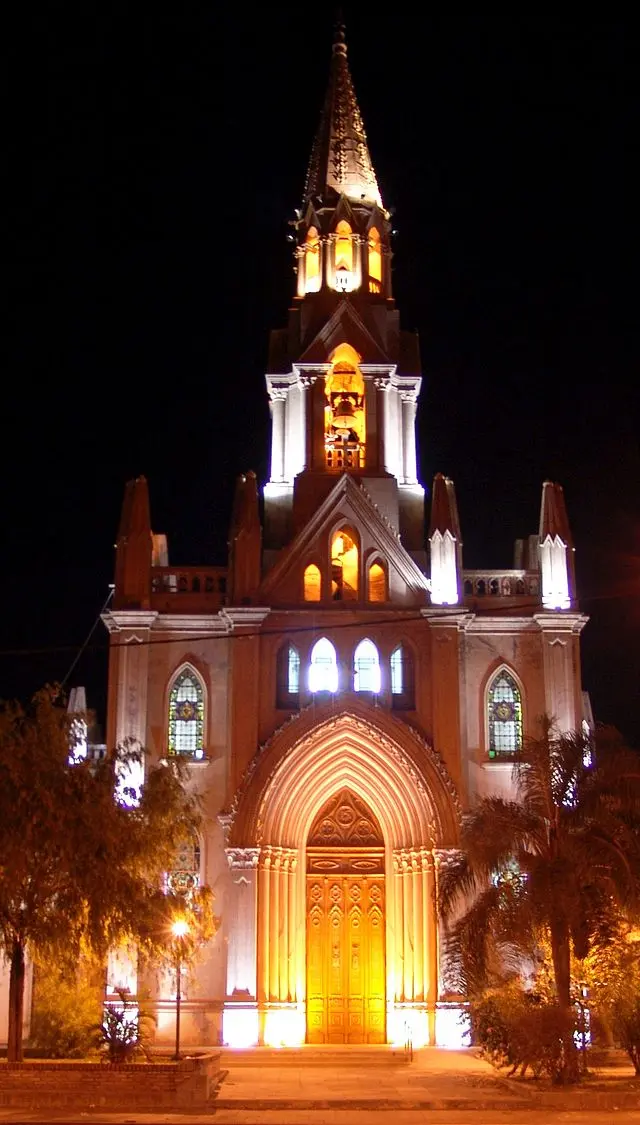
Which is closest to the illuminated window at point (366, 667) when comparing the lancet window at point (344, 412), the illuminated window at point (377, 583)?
the illuminated window at point (377, 583)

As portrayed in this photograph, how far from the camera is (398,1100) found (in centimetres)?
2583

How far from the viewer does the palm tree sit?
1054 inches

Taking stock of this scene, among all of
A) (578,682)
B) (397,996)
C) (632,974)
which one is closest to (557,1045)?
(632,974)

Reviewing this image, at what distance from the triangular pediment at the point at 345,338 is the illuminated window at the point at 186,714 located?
10624 millimetres

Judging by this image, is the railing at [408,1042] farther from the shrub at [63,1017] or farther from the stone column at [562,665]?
the stone column at [562,665]

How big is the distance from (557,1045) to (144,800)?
32.8ft

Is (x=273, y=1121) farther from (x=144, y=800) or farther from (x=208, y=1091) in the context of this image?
(x=144, y=800)

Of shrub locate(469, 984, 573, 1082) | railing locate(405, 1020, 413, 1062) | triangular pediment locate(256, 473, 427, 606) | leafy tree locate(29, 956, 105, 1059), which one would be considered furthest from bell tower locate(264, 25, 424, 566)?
shrub locate(469, 984, 573, 1082)

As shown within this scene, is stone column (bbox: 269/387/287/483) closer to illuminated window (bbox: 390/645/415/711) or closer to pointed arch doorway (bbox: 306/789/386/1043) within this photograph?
illuminated window (bbox: 390/645/415/711)

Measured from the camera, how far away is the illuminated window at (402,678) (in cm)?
3941

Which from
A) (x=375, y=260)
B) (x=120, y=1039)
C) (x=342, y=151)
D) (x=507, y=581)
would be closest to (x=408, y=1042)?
(x=120, y=1039)

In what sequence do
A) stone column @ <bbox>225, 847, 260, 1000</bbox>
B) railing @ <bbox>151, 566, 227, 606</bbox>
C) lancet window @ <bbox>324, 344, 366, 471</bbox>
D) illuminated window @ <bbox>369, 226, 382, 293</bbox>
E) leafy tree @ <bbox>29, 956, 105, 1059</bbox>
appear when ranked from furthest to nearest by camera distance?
illuminated window @ <bbox>369, 226, 382, 293</bbox>, lancet window @ <bbox>324, 344, 366, 471</bbox>, railing @ <bbox>151, 566, 227, 606</bbox>, stone column @ <bbox>225, 847, 260, 1000</bbox>, leafy tree @ <bbox>29, 956, 105, 1059</bbox>

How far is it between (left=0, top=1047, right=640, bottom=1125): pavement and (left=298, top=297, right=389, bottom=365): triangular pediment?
68.2 feet

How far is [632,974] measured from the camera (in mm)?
26891
